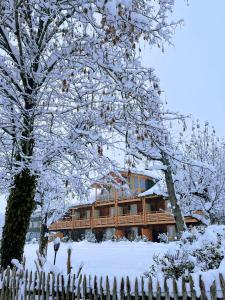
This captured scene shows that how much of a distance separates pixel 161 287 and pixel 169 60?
356 cm

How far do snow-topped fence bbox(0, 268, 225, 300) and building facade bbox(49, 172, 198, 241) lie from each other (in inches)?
1073

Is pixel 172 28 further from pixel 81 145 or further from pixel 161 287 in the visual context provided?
pixel 161 287

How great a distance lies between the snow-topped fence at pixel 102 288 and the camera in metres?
4.04

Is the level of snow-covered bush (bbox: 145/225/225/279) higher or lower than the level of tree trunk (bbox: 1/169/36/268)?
lower

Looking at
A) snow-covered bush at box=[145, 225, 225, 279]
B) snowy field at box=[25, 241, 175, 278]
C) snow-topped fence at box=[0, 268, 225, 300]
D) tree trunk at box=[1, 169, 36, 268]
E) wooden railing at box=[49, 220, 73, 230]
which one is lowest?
snowy field at box=[25, 241, 175, 278]

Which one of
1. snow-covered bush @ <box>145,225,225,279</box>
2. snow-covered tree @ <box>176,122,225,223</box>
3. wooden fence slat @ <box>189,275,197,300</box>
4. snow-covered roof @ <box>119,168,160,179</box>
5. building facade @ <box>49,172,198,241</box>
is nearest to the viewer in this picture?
wooden fence slat @ <box>189,275,197,300</box>

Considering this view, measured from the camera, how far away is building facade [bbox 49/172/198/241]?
1455 inches

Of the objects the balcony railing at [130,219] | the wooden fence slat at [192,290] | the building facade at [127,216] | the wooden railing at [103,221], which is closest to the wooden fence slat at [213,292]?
the wooden fence slat at [192,290]

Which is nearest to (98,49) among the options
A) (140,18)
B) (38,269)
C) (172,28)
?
(140,18)

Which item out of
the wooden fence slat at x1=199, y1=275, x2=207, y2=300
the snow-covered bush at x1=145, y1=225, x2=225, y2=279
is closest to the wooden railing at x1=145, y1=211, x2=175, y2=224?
the snow-covered bush at x1=145, y1=225, x2=225, y2=279

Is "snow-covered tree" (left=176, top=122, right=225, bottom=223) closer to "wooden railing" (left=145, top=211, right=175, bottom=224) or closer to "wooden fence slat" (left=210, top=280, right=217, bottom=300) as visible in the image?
"wooden railing" (left=145, top=211, right=175, bottom=224)

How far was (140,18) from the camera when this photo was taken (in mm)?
4809

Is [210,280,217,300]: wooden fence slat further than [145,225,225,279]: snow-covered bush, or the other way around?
[145,225,225,279]: snow-covered bush

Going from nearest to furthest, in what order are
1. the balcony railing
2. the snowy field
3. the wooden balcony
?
the snowy field
the wooden balcony
the balcony railing
